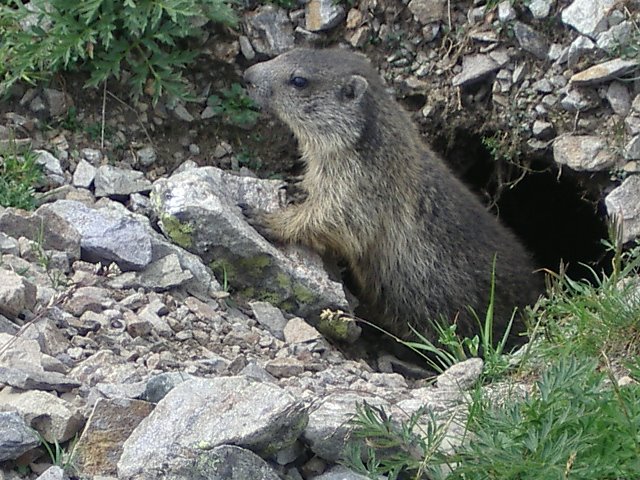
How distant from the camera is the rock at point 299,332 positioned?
448 centimetres

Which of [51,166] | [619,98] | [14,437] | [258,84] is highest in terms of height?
[619,98]

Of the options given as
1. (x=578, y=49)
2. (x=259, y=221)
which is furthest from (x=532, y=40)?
(x=259, y=221)

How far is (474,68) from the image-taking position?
5.95 m

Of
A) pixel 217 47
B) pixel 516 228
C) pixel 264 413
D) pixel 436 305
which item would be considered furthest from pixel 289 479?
pixel 516 228

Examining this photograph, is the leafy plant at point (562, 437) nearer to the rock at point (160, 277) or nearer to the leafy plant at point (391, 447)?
the leafy plant at point (391, 447)

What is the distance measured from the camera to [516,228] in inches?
291

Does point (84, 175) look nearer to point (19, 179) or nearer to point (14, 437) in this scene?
point (19, 179)

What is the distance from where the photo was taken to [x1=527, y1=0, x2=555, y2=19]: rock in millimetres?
5676

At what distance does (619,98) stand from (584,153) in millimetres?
341

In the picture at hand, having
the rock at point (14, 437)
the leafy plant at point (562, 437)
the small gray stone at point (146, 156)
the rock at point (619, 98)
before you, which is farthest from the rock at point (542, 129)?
the rock at point (14, 437)

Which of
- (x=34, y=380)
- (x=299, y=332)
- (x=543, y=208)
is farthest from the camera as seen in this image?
(x=543, y=208)

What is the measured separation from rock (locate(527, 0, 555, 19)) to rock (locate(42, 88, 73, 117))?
8.50 feet

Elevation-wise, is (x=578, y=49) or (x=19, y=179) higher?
(x=578, y=49)

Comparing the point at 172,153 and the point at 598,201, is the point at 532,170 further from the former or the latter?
the point at 172,153
